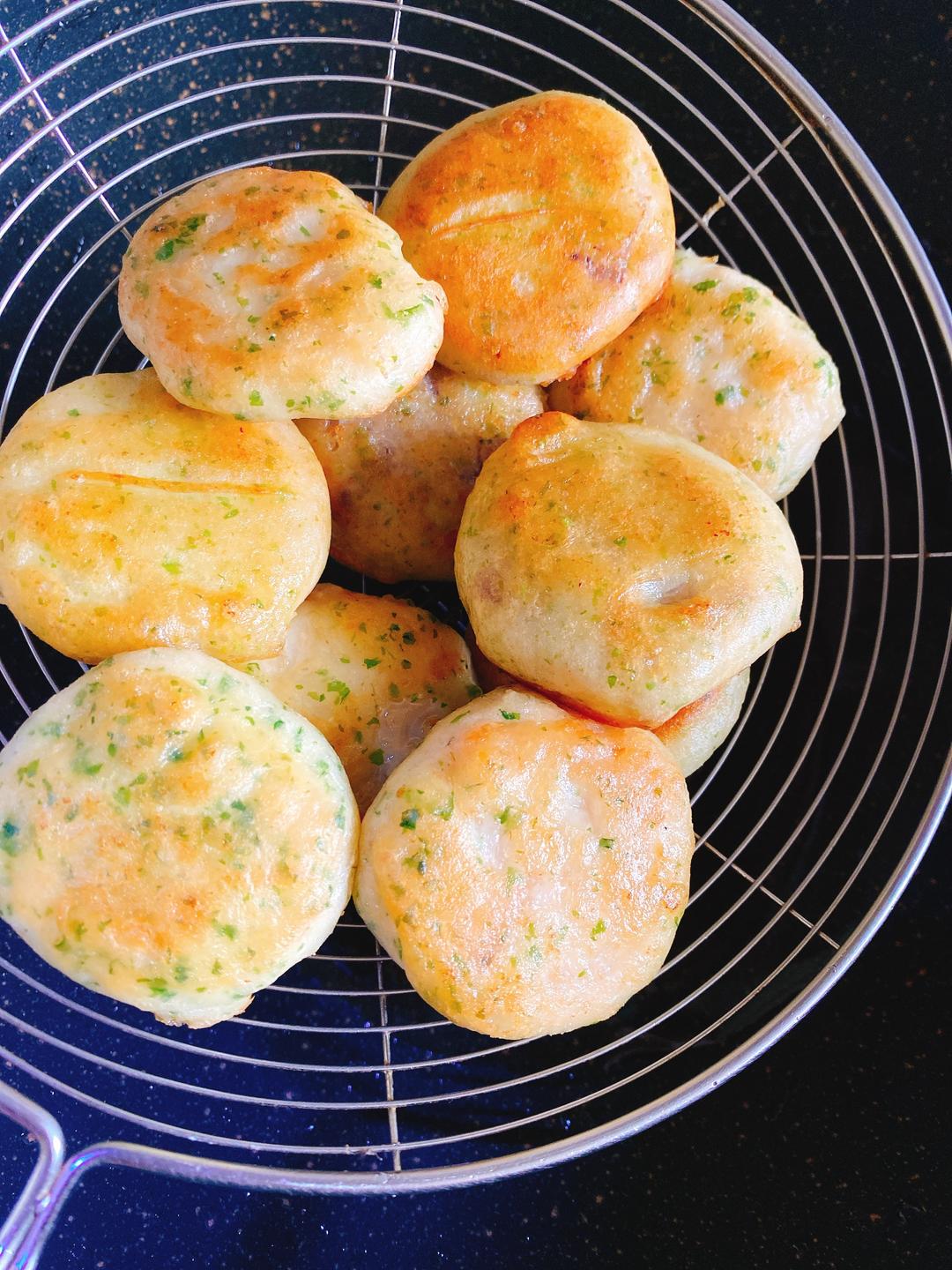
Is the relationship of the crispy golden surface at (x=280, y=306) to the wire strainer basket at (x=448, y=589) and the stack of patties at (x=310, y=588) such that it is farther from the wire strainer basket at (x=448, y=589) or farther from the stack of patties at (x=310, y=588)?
the wire strainer basket at (x=448, y=589)

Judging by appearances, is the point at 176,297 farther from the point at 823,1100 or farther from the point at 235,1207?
the point at 823,1100

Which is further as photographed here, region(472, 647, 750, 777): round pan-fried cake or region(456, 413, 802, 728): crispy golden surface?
region(472, 647, 750, 777): round pan-fried cake

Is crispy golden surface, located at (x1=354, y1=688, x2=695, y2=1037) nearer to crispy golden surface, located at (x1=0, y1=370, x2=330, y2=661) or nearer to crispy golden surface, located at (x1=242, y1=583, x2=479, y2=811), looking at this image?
crispy golden surface, located at (x1=242, y1=583, x2=479, y2=811)

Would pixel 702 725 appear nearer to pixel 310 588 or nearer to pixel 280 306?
pixel 310 588

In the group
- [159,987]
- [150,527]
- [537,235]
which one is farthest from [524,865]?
[537,235]

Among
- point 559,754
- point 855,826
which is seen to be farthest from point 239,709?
point 855,826

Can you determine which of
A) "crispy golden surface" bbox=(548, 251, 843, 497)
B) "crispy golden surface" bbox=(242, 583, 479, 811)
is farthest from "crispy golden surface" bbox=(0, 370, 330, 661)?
"crispy golden surface" bbox=(548, 251, 843, 497)
